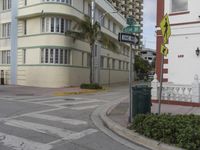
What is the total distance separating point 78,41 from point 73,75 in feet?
12.5

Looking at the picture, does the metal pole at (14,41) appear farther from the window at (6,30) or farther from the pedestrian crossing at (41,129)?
the pedestrian crossing at (41,129)

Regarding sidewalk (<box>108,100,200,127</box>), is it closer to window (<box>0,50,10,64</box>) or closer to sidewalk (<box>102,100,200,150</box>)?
sidewalk (<box>102,100,200,150</box>)

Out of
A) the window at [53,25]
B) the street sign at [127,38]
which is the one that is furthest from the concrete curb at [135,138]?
the window at [53,25]

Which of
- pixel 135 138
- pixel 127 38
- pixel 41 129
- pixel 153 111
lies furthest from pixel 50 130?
pixel 153 111

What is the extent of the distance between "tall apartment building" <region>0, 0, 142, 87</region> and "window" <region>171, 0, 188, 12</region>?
15.0m

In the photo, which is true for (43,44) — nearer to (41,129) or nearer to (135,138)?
(41,129)

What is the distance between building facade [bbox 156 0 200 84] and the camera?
17.0m

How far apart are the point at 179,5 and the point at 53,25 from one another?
16.2m

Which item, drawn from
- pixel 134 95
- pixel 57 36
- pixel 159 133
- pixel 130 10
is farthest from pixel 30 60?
pixel 130 10

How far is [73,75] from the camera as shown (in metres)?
33.2

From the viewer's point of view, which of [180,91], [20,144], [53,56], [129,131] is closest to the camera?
[20,144]

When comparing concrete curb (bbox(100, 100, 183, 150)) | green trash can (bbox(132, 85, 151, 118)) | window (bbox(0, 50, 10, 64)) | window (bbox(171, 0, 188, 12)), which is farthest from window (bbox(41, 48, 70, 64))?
green trash can (bbox(132, 85, 151, 118))

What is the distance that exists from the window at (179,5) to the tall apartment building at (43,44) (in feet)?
49.4

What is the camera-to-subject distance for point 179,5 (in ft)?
58.8
